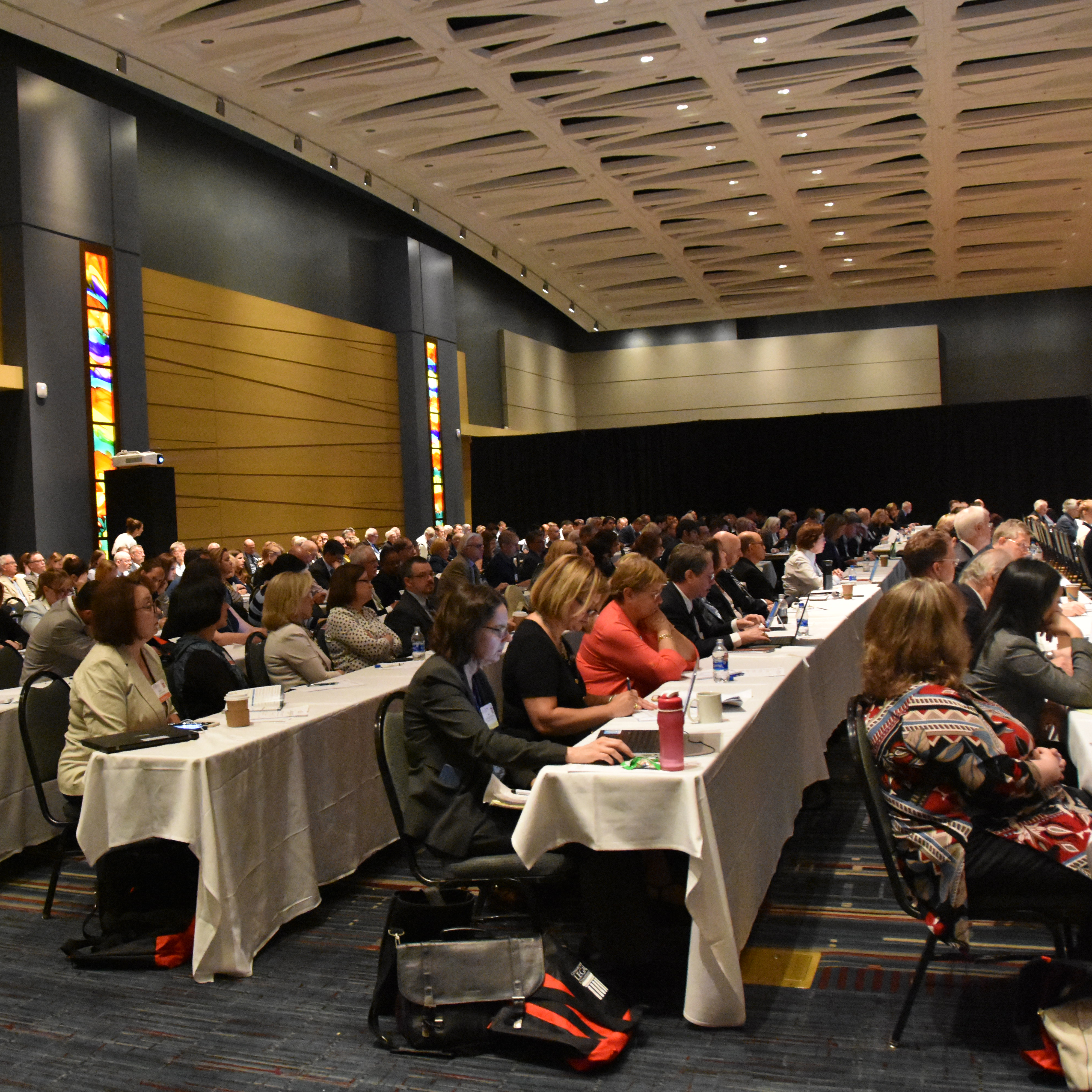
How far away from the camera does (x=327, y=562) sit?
11.0 metres

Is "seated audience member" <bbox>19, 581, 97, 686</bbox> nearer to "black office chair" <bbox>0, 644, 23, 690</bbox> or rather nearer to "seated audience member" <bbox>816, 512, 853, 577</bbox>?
"black office chair" <bbox>0, 644, 23, 690</bbox>

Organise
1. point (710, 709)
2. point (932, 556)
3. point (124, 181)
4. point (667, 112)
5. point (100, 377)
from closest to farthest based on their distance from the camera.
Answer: point (710, 709), point (932, 556), point (100, 377), point (124, 181), point (667, 112)

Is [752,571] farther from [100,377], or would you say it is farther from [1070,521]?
[100,377]

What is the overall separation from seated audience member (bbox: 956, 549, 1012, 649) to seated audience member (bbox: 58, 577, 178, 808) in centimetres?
301

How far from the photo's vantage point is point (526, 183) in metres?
14.8

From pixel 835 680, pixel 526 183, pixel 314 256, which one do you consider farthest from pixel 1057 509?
pixel 835 680

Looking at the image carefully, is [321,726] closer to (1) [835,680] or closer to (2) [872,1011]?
(2) [872,1011]

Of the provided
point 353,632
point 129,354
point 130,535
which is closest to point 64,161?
point 129,354

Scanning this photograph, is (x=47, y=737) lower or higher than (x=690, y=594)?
lower

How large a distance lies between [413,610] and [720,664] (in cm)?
215

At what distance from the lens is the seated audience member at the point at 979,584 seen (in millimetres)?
4355

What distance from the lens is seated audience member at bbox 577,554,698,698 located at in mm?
3855

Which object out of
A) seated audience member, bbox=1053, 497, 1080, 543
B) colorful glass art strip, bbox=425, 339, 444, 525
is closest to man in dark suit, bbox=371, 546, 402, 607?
seated audience member, bbox=1053, 497, 1080, 543

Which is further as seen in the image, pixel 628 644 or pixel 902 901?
pixel 628 644
